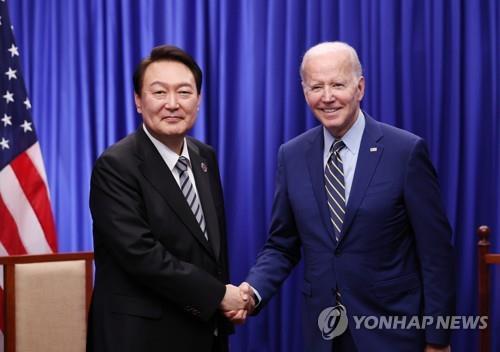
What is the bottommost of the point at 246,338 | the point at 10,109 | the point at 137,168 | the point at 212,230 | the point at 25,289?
the point at 246,338

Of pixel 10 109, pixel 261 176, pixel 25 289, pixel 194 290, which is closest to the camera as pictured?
pixel 194 290

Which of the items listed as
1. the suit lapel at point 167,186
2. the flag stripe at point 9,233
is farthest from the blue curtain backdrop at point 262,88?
the suit lapel at point 167,186

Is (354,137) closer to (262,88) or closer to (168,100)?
(168,100)

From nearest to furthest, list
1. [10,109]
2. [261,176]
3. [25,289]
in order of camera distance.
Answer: [25,289]
[10,109]
[261,176]

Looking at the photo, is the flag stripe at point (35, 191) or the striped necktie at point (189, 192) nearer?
the striped necktie at point (189, 192)

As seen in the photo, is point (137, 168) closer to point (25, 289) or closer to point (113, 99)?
point (25, 289)

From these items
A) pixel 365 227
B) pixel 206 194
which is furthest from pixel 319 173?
pixel 206 194

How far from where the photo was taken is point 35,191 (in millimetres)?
3602

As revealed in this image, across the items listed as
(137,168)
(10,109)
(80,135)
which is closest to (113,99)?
(80,135)

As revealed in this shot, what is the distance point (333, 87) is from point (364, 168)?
1.01 ft

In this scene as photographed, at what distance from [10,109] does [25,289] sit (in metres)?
0.95

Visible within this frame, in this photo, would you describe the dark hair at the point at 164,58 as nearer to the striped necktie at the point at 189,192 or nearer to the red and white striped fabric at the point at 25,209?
the striped necktie at the point at 189,192

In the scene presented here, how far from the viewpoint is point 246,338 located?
13.2ft

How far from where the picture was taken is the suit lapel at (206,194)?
2.40 m
